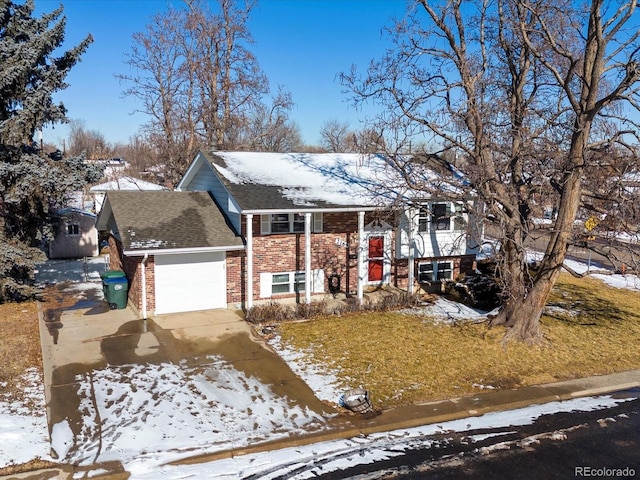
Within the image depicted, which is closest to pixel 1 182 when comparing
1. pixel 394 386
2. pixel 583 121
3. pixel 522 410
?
pixel 394 386

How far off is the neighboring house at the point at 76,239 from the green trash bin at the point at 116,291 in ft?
32.9

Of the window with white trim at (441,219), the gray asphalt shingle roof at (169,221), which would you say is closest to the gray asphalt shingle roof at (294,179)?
the gray asphalt shingle roof at (169,221)

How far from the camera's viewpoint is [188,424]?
8.84 metres

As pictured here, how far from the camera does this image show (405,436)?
340 inches

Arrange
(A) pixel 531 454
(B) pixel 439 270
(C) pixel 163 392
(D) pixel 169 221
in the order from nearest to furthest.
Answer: (A) pixel 531 454 < (C) pixel 163 392 < (D) pixel 169 221 < (B) pixel 439 270

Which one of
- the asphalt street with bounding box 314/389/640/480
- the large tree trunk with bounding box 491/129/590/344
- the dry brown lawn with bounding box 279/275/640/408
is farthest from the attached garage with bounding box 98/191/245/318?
the asphalt street with bounding box 314/389/640/480

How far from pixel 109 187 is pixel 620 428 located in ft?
134

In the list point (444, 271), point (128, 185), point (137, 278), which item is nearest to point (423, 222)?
point (444, 271)

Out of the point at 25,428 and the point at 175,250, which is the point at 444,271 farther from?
the point at 25,428

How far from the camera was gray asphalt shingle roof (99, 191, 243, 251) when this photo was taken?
1477cm

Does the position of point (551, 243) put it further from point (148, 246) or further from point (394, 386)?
point (148, 246)

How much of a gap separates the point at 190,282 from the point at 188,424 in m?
7.13

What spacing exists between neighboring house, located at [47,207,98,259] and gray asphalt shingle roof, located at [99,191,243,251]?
28.1 ft

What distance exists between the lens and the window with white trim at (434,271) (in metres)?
18.7
